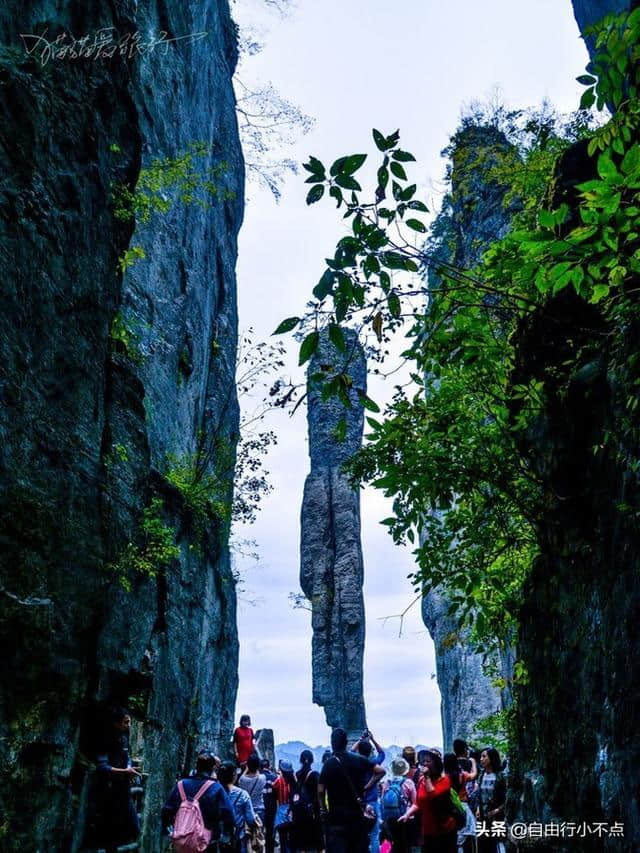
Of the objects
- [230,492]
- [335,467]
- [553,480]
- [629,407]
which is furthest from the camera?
[335,467]

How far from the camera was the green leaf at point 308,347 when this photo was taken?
2920 millimetres

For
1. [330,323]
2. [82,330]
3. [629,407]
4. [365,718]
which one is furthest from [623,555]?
[365,718]

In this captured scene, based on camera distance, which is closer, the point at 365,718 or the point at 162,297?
the point at 162,297

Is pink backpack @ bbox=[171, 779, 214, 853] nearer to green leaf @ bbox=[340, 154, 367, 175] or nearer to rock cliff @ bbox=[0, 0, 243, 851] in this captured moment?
rock cliff @ bbox=[0, 0, 243, 851]

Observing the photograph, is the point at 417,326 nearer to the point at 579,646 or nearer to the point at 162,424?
the point at 579,646

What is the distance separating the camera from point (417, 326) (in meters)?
4.98

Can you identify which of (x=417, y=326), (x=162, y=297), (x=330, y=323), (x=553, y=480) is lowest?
(x=330, y=323)

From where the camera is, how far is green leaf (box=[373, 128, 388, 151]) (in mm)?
3303

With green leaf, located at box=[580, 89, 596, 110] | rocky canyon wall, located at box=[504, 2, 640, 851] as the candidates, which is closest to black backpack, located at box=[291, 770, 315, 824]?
rocky canyon wall, located at box=[504, 2, 640, 851]

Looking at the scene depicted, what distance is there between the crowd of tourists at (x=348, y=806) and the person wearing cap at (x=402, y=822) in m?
0.01

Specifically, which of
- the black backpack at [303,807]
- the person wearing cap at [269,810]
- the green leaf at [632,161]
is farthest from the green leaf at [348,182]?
the person wearing cap at [269,810]

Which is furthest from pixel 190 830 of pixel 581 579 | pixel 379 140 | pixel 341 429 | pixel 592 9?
pixel 592 9

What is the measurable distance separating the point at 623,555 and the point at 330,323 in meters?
2.62

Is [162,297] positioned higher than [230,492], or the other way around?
[162,297]
